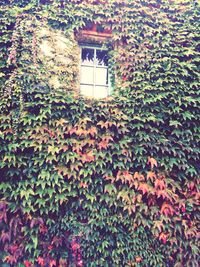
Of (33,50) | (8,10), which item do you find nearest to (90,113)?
(33,50)

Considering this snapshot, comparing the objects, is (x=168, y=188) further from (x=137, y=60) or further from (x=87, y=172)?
(x=137, y=60)

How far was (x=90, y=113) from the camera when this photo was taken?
5254 mm

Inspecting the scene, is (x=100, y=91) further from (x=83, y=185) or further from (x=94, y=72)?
(x=83, y=185)

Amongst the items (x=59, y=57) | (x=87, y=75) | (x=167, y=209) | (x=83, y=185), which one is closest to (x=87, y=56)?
(x=87, y=75)

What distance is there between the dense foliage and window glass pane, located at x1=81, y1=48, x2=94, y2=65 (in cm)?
66

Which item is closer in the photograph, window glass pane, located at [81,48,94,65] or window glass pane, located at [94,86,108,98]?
window glass pane, located at [94,86,108,98]

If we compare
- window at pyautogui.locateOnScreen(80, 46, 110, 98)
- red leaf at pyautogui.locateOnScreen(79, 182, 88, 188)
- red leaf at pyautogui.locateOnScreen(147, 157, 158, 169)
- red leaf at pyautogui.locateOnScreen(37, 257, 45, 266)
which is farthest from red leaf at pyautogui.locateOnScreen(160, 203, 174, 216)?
window at pyautogui.locateOnScreen(80, 46, 110, 98)

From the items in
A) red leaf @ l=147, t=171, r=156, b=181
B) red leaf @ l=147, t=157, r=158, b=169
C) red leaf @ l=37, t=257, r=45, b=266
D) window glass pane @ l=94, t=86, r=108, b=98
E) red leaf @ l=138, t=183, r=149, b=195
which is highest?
window glass pane @ l=94, t=86, r=108, b=98

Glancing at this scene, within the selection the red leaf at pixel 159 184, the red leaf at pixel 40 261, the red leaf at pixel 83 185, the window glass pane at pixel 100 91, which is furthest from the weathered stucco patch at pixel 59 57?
the red leaf at pixel 40 261

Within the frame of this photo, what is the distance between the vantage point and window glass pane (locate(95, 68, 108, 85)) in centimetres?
600

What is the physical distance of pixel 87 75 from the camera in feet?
19.6

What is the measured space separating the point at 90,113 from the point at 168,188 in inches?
77.7

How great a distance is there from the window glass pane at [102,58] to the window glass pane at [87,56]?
0.43 feet

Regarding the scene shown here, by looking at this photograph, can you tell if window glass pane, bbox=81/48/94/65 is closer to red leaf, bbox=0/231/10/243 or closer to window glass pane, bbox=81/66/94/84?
window glass pane, bbox=81/66/94/84
